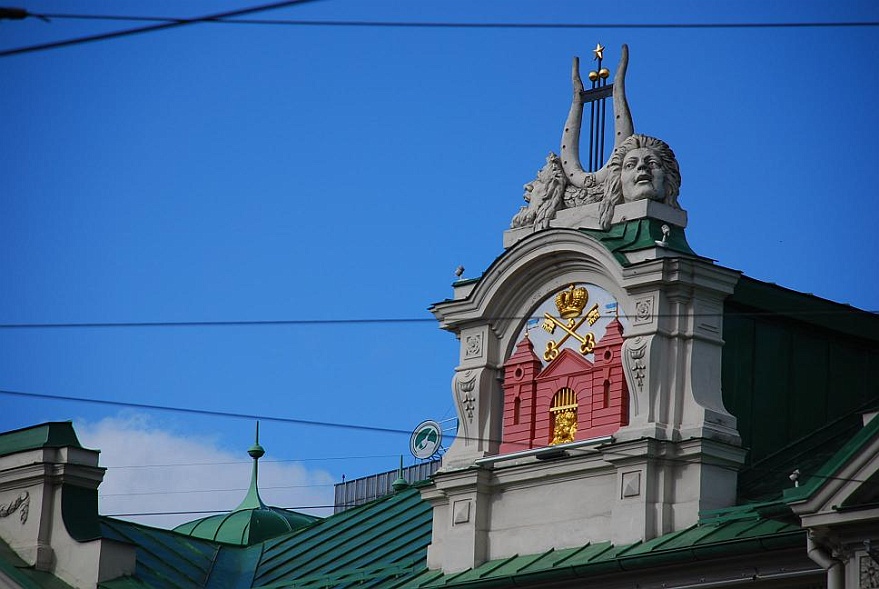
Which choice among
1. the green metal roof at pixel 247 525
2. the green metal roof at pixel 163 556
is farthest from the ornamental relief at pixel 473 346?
the green metal roof at pixel 247 525

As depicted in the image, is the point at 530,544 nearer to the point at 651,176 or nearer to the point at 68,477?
the point at 651,176

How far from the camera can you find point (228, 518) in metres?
55.0

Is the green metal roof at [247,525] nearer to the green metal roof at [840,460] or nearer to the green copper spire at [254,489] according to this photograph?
the green copper spire at [254,489]

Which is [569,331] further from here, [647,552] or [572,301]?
[647,552]

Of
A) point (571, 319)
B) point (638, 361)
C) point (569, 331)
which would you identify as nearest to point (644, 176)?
point (571, 319)

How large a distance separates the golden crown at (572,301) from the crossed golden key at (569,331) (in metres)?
0.14

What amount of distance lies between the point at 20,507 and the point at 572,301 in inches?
544

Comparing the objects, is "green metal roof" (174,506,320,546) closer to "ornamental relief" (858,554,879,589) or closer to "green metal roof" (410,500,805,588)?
"green metal roof" (410,500,805,588)

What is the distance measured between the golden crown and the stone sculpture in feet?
4.02

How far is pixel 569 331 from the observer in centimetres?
4156

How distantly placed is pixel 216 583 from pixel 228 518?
5327 millimetres

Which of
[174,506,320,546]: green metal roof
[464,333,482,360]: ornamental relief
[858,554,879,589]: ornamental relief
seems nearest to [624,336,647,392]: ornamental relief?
[464,333,482,360]: ornamental relief

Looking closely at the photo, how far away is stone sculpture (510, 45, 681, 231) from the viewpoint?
41.0m

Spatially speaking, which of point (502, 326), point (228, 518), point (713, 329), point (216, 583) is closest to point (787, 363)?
point (713, 329)
